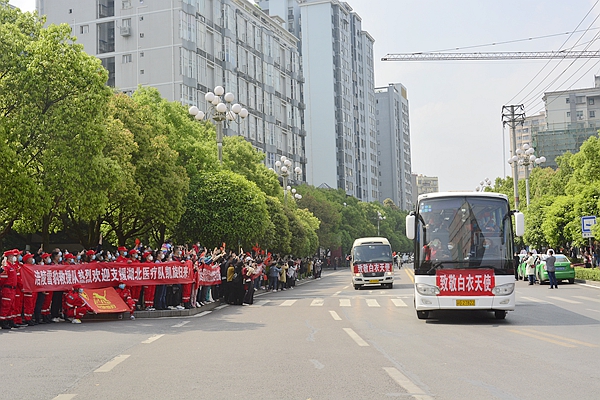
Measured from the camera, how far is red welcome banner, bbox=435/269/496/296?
17000 millimetres

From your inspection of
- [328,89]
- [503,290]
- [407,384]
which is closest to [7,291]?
[503,290]

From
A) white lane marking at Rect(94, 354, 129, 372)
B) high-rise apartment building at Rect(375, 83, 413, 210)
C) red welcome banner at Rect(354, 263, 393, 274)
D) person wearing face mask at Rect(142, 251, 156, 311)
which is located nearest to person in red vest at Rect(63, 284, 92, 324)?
person wearing face mask at Rect(142, 251, 156, 311)

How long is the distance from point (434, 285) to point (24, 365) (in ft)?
30.9

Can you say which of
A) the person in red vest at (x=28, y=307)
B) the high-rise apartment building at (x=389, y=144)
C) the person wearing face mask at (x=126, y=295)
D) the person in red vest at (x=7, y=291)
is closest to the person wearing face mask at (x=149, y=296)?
the person wearing face mask at (x=126, y=295)

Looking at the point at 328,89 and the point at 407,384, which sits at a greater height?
the point at 328,89

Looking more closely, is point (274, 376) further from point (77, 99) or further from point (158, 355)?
point (77, 99)

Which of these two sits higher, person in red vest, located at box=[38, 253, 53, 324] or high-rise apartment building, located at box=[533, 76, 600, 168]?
high-rise apartment building, located at box=[533, 76, 600, 168]

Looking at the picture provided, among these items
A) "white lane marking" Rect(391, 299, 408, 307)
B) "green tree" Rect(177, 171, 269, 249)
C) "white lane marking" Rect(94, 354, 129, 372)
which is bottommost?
"white lane marking" Rect(391, 299, 408, 307)

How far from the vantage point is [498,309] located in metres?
17.2

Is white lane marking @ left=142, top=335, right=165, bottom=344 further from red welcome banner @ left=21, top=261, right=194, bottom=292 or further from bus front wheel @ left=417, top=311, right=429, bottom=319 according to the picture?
bus front wheel @ left=417, top=311, right=429, bottom=319

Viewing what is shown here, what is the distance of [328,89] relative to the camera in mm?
137125

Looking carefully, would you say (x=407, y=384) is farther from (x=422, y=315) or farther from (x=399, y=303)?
(x=399, y=303)

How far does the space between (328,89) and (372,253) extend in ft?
328

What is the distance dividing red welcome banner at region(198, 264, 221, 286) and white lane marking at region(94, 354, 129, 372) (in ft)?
40.7
